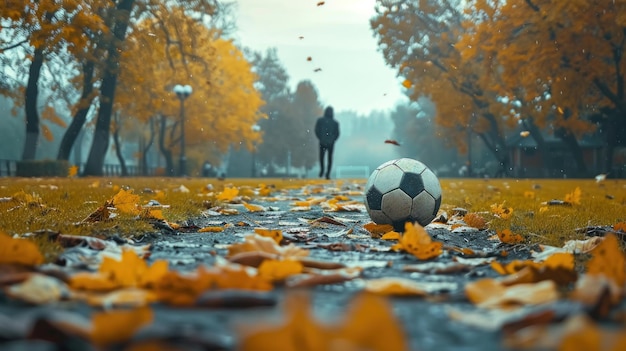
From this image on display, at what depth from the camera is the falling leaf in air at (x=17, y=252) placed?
2330 millimetres

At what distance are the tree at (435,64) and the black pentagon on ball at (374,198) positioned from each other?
25902 mm

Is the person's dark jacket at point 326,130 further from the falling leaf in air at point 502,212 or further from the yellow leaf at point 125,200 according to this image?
the yellow leaf at point 125,200

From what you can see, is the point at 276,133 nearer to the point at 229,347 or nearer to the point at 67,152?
the point at 67,152

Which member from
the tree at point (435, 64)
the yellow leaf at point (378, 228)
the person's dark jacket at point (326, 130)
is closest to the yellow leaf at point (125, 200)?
the yellow leaf at point (378, 228)

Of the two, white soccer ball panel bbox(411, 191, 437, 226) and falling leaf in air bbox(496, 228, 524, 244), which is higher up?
white soccer ball panel bbox(411, 191, 437, 226)

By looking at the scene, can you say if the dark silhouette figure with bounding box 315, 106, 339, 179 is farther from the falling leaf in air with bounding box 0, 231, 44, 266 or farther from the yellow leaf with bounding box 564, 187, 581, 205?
the falling leaf in air with bounding box 0, 231, 44, 266

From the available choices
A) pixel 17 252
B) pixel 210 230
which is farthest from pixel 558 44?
pixel 17 252

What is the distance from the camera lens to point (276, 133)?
6606 centimetres

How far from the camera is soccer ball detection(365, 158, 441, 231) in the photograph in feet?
15.9

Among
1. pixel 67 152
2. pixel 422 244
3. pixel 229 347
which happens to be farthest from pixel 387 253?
pixel 67 152

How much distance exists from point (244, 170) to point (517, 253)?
67519mm

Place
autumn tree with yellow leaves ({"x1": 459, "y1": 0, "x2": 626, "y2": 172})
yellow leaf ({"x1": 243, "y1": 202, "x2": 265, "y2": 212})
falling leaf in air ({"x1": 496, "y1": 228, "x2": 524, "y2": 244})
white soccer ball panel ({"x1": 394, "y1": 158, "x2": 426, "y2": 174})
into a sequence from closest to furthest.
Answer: falling leaf in air ({"x1": 496, "y1": 228, "x2": 524, "y2": 244}) < white soccer ball panel ({"x1": 394, "y1": 158, "x2": 426, "y2": 174}) < yellow leaf ({"x1": 243, "y1": 202, "x2": 265, "y2": 212}) < autumn tree with yellow leaves ({"x1": 459, "y1": 0, "x2": 626, "y2": 172})

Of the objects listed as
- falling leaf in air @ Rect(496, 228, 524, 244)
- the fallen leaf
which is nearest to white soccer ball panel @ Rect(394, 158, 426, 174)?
falling leaf in air @ Rect(496, 228, 524, 244)

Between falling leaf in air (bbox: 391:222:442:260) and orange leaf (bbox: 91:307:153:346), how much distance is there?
1.94 meters
